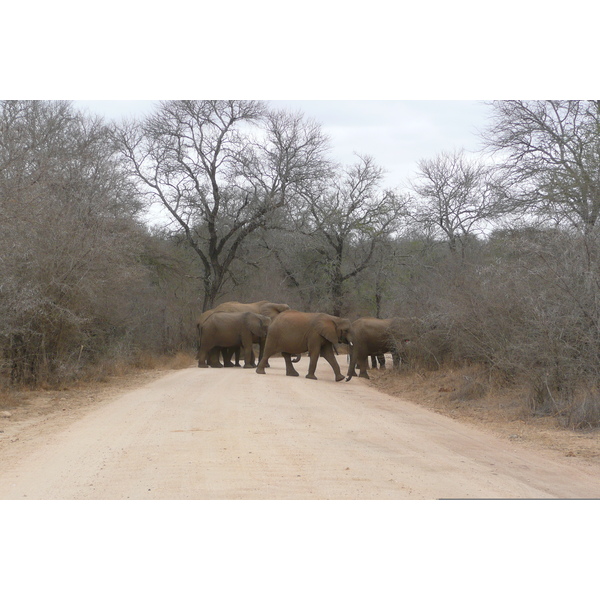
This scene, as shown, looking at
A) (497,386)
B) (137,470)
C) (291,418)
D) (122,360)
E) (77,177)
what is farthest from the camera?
(122,360)

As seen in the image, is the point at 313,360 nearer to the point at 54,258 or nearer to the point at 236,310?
the point at 54,258

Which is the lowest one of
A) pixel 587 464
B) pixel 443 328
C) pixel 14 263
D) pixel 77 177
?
pixel 587 464

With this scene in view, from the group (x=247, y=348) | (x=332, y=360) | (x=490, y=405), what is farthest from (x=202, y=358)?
(x=490, y=405)

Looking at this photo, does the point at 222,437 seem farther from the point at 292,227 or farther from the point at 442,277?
the point at 292,227

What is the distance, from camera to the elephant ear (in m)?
20.0

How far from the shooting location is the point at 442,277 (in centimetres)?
2202

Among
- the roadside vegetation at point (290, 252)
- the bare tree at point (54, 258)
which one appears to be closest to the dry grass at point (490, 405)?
the roadside vegetation at point (290, 252)

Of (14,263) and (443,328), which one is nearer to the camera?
(14,263)

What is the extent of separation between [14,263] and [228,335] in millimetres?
11159

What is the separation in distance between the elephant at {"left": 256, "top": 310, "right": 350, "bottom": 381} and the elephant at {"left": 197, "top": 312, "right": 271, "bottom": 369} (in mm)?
3667

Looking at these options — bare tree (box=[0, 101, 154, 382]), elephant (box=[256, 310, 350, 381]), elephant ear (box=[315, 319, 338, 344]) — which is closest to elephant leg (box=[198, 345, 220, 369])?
bare tree (box=[0, 101, 154, 382])

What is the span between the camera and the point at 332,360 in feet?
65.1

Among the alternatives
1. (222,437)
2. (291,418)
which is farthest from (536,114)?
(222,437)

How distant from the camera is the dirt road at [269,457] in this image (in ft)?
22.6
